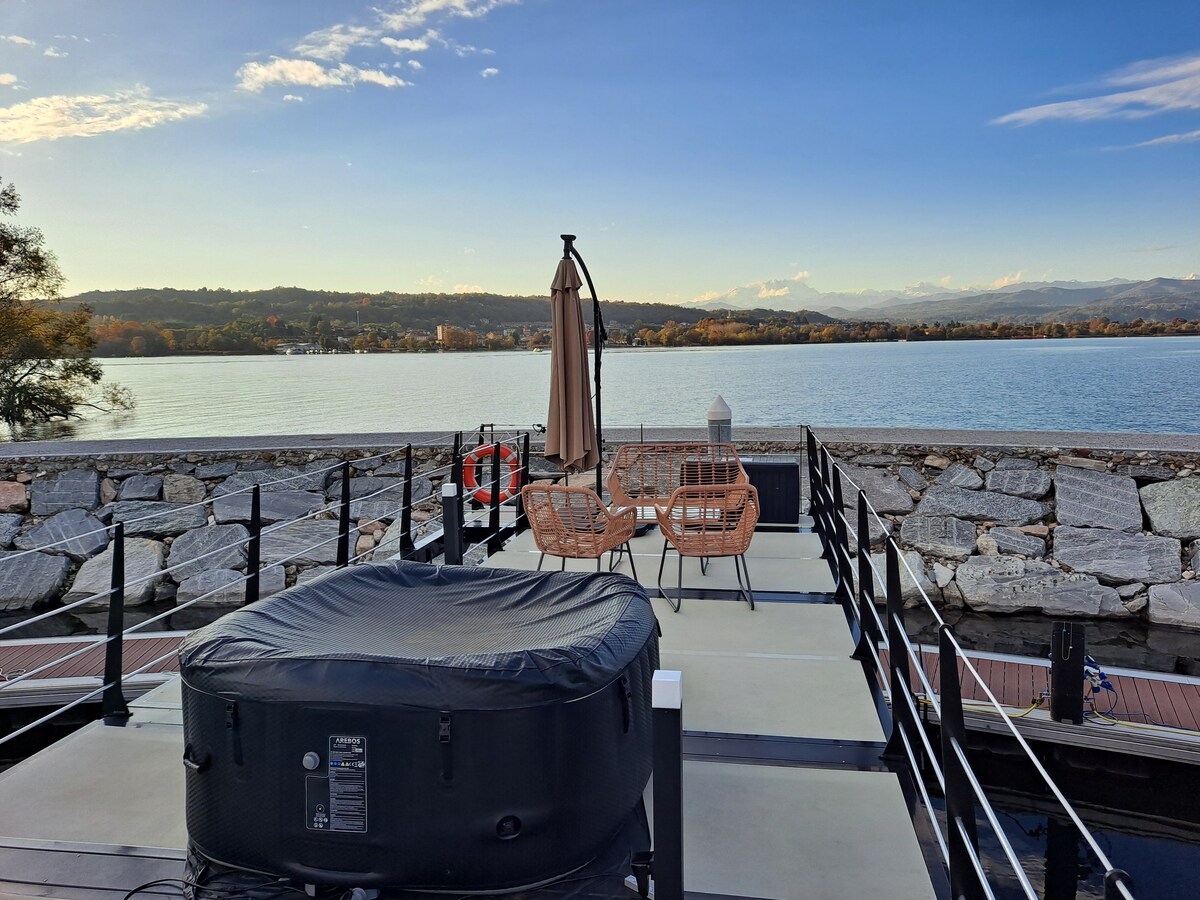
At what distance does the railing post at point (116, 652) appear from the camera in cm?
307

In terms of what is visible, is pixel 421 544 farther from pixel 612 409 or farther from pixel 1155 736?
pixel 612 409

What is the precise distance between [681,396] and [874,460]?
52.4 feet

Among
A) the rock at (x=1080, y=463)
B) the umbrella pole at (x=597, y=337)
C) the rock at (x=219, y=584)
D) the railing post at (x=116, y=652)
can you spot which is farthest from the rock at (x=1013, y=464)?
the rock at (x=219, y=584)

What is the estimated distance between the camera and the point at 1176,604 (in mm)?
7754

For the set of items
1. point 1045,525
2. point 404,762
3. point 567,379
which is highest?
point 567,379

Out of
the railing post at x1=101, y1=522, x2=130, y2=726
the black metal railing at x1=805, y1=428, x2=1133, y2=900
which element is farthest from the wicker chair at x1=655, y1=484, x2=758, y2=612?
the railing post at x1=101, y1=522, x2=130, y2=726

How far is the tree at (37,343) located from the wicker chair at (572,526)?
43.6ft

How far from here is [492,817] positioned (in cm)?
186

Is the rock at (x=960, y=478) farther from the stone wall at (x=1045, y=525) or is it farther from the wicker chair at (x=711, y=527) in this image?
the wicker chair at (x=711, y=527)

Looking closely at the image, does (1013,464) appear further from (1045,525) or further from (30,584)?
(30,584)

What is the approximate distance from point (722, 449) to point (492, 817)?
4.57 m

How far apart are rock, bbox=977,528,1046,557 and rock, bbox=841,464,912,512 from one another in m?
0.81

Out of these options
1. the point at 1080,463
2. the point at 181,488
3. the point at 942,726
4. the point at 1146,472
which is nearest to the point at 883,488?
the point at 1080,463

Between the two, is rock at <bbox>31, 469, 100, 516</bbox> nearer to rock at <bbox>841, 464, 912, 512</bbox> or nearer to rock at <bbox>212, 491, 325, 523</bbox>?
rock at <bbox>212, 491, 325, 523</bbox>
